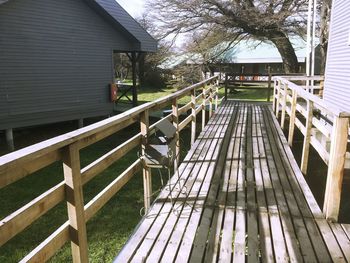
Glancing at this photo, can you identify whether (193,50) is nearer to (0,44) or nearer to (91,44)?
(91,44)

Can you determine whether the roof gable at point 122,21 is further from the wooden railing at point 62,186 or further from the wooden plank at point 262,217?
the wooden railing at point 62,186

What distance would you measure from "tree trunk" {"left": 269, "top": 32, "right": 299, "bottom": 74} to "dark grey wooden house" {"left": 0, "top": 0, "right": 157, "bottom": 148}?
9784 mm

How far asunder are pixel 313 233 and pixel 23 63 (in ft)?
28.3

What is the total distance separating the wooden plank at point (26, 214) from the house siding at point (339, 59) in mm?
7150

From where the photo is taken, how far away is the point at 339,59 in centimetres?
833

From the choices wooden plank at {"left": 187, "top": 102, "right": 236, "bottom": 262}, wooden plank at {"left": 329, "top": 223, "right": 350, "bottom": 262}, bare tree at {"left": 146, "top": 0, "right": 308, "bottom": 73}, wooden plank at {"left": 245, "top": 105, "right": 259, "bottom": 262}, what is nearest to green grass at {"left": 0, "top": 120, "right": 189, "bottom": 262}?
wooden plank at {"left": 187, "top": 102, "right": 236, "bottom": 262}

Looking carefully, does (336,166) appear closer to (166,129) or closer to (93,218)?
(166,129)

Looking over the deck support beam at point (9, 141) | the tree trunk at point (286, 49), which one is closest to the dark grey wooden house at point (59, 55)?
the deck support beam at point (9, 141)

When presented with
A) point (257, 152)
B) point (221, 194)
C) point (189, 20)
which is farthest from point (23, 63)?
point (189, 20)

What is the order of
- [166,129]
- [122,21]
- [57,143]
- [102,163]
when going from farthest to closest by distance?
[122,21], [166,129], [102,163], [57,143]

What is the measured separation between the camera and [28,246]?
421 cm

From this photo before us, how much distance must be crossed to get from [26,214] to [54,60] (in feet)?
29.8

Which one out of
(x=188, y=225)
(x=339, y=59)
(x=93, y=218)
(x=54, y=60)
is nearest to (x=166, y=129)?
(x=188, y=225)

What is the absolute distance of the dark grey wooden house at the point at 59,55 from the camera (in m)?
8.80
